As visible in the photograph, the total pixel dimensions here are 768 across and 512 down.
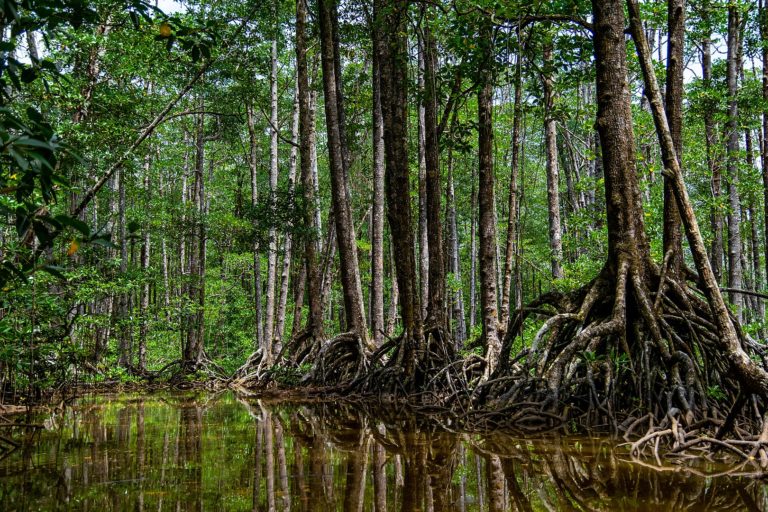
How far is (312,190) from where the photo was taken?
12.6 meters

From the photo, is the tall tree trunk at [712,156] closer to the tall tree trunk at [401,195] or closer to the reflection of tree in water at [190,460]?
the tall tree trunk at [401,195]

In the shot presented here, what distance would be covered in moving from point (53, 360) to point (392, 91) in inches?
262

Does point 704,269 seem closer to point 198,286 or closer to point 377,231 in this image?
point 377,231

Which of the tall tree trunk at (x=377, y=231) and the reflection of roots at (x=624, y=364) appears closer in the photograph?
the reflection of roots at (x=624, y=364)

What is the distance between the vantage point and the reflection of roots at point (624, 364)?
473 cm

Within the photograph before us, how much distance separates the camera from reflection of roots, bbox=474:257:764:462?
473 cm

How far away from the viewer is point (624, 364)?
207 inches

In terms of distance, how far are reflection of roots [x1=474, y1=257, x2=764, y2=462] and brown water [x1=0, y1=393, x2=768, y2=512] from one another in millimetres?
568

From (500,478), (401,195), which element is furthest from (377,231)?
(500,478)

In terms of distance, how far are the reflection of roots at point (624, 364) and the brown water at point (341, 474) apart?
0.57 metres

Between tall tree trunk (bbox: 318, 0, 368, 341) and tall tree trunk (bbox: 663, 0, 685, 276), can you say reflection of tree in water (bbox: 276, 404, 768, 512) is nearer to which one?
tall tree trunk (bbox: 663, 0, 685, 276)

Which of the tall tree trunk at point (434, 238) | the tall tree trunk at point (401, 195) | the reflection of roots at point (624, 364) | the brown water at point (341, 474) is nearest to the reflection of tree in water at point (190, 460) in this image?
the brown water at point (341, 474)

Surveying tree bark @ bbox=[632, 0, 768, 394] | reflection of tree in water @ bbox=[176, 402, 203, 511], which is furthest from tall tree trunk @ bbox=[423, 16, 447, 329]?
tree bark @ bbox=[632, 0, 768, 394]

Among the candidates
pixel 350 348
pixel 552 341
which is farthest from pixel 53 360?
pixel 552 341
